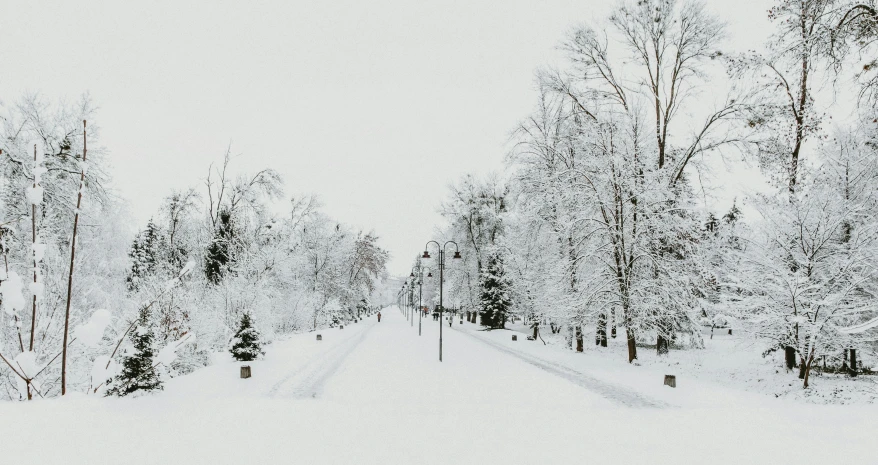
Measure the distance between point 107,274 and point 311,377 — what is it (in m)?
14.8

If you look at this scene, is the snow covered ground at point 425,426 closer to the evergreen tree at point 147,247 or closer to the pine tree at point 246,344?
the pine tree at point 246,344

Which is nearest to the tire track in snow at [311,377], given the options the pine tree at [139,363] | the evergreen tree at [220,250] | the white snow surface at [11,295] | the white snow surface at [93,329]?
the pine tree at [139,363]

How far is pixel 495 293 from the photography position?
111 feet

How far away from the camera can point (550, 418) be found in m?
5.86

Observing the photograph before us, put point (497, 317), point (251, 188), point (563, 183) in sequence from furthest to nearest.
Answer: point (497, 317) → point (251, 188) → point (563, 183)

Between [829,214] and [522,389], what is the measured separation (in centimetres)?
859

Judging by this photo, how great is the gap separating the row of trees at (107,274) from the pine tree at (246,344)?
1.19 ft

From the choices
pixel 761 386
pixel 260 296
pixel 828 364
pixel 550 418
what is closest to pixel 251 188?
pixel 260 296

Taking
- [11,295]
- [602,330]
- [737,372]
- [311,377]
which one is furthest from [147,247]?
[737,372]

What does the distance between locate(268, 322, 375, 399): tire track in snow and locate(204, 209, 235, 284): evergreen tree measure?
336 inches

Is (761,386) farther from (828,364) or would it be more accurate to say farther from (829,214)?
(828,364)

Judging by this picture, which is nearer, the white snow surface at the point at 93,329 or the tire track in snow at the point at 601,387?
the white snow surface at the point at 93,329

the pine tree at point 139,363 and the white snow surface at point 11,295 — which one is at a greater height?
the white snow surface at point 11,295

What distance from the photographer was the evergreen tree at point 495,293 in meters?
33.4
